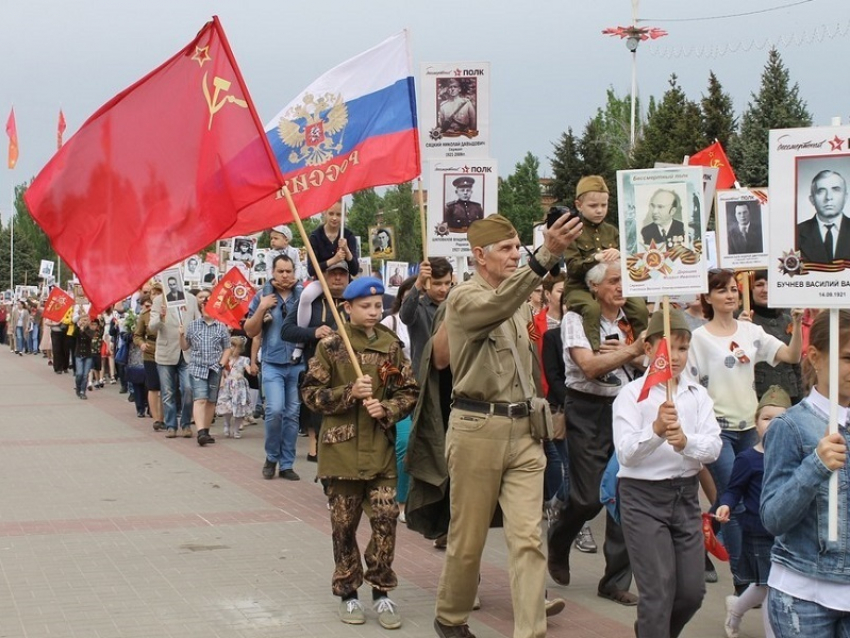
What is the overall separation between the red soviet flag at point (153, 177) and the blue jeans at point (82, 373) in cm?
1747

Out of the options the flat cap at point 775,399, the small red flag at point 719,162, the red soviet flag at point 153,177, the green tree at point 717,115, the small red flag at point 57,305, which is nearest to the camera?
the flat cap at point 775,399

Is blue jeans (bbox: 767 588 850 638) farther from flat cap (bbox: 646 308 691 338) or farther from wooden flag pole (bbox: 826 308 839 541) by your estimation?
flat cap (bbox: 646 308 691 338)

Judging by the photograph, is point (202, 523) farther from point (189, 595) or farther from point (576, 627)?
point (576, 627)

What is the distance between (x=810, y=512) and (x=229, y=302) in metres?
12.7

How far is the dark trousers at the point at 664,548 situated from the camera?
5703 mm

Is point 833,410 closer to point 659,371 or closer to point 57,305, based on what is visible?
point 659,371

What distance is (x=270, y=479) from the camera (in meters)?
12.8

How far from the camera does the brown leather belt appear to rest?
21.1ft

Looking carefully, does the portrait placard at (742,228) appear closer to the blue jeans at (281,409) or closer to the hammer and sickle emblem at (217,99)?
the hammer and sickle emblem at (217,99)

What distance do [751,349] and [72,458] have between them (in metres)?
9.21

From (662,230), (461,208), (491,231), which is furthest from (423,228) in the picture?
(662,230)

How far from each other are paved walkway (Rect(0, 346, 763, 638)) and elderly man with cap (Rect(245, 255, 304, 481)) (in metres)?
0.39

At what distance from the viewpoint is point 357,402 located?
723 centimetres

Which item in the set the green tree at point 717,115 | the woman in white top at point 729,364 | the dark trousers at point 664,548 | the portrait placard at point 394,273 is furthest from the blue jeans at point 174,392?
the green tree at point 717,115
